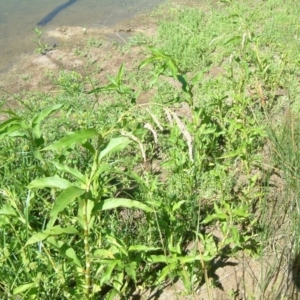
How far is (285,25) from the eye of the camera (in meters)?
5.78

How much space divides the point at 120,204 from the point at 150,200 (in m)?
0.65

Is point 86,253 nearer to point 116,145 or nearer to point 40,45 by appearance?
point 116,145

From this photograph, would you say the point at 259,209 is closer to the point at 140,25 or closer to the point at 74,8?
the point at 140,25

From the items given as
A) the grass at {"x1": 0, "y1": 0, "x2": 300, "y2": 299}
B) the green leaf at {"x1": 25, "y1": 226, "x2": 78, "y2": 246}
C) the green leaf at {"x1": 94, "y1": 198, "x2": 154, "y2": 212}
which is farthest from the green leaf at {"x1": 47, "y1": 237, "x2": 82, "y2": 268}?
the green leaf at {"x1": 94, "y1": 198, "x2": 154, "y2": 212}

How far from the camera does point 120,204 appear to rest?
197 cm

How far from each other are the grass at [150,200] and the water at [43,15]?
1.87 meters

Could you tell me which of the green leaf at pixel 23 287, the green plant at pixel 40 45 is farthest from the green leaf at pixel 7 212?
the green plant at pixel 40 45

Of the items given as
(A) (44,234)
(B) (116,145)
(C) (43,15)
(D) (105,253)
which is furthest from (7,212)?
(C) (43,15)

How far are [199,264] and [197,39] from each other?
3.62 m

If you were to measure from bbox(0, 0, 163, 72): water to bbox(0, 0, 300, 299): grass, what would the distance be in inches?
73.5

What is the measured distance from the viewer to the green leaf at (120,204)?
6.41 ft

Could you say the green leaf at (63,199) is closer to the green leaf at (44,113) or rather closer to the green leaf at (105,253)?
the green leaf at (105,253)

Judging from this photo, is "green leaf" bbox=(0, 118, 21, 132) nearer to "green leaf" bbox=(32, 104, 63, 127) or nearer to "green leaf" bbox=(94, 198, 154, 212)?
"green leaf" bbox=(32, 104, 63, 127)

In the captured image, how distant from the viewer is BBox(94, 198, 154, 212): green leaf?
6.41 feet
